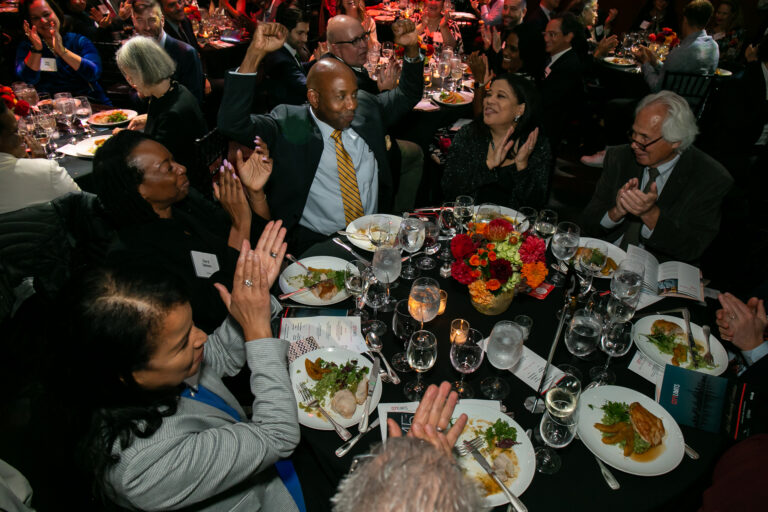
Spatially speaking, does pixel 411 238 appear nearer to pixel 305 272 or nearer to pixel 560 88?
pixel 305 272

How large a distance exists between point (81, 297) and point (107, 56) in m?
6.00

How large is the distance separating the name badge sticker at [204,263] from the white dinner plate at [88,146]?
6.56ft

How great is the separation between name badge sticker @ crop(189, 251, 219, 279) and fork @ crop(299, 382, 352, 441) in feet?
3.47

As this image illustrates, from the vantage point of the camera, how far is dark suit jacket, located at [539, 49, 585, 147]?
16.8 ft

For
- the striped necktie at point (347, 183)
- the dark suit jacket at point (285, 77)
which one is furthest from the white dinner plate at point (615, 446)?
the dark suit jacket at point (285, 77)

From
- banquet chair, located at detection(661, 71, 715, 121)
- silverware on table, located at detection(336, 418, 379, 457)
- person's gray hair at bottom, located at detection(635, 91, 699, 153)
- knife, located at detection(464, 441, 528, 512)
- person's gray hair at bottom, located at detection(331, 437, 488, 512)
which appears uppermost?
person's gray hair at bottom, located at detection(635, 91, 699, 153)

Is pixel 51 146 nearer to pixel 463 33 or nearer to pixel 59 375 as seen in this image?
pixel 59 375

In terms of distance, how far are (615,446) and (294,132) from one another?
256cm

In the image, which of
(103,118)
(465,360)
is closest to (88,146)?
(103,118)

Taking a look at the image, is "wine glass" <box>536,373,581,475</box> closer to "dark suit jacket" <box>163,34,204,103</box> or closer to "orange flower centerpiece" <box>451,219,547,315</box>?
"orange flower centerpiece" <box>451,219,547,315</box>

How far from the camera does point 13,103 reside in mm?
3605

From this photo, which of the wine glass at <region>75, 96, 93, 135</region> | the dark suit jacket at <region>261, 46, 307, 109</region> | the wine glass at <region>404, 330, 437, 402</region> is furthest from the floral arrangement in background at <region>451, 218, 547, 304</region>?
the wine glass at <region>75, 96, 93, 135</region>

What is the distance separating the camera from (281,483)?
5.90ft

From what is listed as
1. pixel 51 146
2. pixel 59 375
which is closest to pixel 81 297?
pixel 59 375
